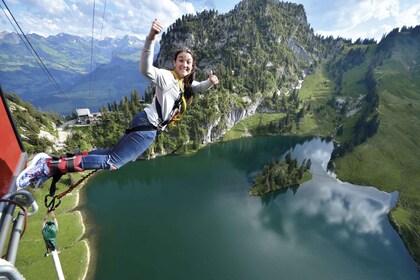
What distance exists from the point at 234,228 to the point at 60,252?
35277mm

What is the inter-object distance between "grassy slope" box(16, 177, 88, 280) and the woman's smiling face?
47.8m

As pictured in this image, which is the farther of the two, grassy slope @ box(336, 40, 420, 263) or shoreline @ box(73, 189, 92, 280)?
grassy slope @ box(336, 40, 420, 263)

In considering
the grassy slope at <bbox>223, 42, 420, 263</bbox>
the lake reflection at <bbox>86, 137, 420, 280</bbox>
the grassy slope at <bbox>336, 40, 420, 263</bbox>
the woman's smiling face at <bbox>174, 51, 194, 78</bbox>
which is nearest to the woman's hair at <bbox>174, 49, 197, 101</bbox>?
the woman's smiling face at <bbox>174, 51, 194, 78</bbox>

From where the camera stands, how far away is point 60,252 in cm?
4619

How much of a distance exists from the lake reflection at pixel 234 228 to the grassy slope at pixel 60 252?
3.68m

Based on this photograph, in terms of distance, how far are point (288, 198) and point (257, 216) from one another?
15.9 metres

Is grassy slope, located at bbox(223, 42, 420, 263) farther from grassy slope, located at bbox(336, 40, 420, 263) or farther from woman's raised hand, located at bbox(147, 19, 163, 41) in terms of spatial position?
woman's raised hand, located at bbox(147, 19, 163, 41)

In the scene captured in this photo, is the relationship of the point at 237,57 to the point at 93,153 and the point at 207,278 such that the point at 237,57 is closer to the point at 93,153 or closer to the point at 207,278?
the point at 207,278

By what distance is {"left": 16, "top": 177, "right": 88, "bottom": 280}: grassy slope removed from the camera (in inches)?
1635

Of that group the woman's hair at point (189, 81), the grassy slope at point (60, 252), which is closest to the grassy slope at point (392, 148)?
the grassy slope at point (60, 252)

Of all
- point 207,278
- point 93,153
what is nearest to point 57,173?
point 93,153

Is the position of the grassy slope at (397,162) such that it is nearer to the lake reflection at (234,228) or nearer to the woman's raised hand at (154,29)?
the lake reflection at (234,228)

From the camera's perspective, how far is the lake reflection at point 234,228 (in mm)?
47844

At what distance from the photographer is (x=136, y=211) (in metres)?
63.0
